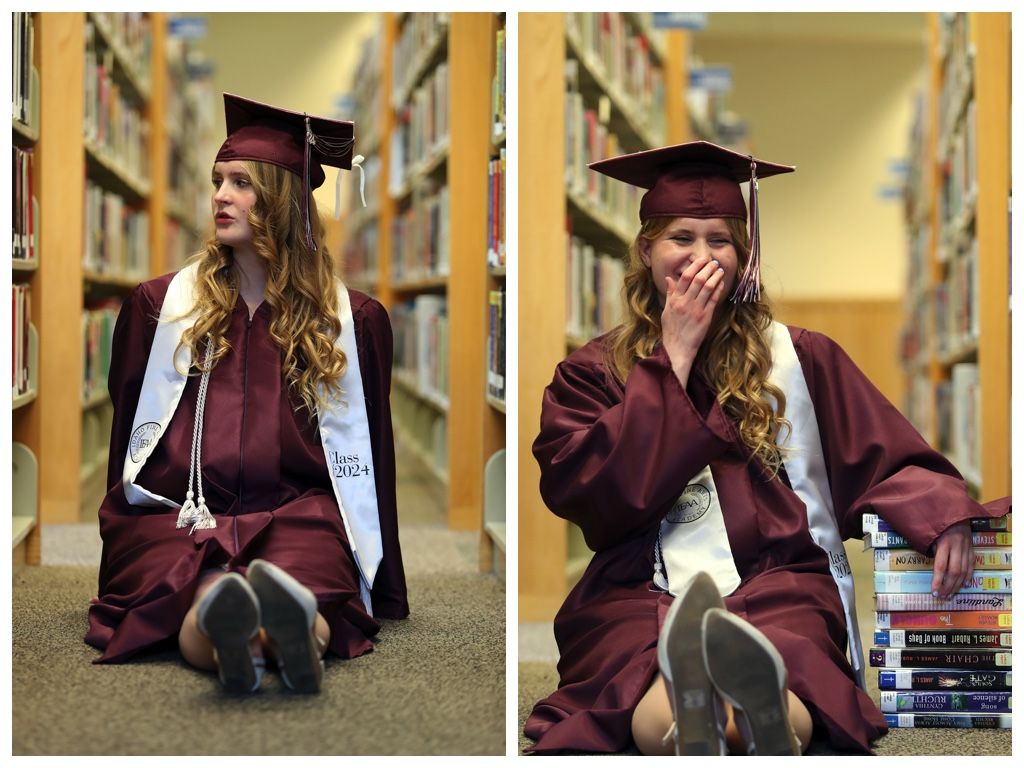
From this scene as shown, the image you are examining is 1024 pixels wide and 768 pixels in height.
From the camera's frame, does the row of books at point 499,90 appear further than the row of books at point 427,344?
No

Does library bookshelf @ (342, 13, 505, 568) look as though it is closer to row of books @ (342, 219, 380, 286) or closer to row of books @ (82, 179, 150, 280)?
row of books @ (342, 219, 380, 286)

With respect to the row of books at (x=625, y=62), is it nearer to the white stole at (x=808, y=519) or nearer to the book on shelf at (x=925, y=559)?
the white stole at (x=808, y=519)

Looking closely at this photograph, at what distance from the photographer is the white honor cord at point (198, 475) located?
221 centimetres

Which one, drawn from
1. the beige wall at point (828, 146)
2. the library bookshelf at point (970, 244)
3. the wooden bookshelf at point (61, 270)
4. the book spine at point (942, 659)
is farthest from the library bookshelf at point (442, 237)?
the beige wall at point (828, 146)

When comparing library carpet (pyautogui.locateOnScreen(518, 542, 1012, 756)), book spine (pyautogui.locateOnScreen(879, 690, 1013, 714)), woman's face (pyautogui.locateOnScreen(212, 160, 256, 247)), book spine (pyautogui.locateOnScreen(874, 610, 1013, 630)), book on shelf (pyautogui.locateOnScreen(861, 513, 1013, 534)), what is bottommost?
library carpet (pyautogui.locateOnScreen(518, 542, 1012, 756))

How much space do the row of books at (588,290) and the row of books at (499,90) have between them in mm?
476

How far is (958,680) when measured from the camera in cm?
205

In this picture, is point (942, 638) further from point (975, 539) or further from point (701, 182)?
point (701, 182)

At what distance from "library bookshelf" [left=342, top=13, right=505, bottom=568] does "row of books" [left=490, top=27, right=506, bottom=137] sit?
17 millimetres

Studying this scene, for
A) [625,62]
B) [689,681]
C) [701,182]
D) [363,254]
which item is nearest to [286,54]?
[363,254]

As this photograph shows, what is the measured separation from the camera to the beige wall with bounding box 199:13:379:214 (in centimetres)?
852

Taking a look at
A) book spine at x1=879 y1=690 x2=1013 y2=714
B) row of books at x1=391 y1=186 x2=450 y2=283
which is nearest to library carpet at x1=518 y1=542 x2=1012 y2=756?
book spine at x1=879 y1=690 x2=1013 y2=714
